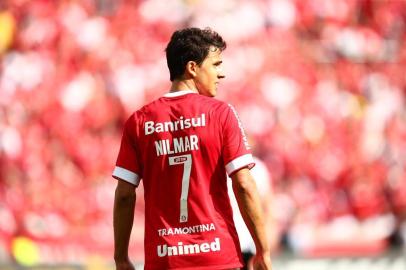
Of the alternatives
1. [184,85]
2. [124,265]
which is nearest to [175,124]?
[184,85]

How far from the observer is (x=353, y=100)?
15.4m

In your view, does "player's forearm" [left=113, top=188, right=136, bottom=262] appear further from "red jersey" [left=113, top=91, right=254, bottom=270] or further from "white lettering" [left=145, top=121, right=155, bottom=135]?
"white lettering" [left=145, top=121, right=155, bottom=135]

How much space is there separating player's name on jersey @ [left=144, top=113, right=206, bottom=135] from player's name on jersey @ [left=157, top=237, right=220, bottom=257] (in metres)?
0.53

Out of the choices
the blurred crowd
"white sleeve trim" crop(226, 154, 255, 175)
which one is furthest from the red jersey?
the blurred crowd

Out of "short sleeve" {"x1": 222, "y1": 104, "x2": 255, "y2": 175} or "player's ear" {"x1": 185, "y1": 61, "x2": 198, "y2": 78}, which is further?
"player's ear" {"x1": 185, "y1": 61, "x2": 198, "y2": 78}

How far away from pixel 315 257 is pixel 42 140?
12.9 ft

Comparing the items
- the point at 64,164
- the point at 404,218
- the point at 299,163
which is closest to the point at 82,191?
the point at 64,164

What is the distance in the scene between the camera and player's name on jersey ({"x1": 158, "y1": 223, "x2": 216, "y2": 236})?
4949 mm

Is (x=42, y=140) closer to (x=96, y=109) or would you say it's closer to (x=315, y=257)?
(x=96, y=109)

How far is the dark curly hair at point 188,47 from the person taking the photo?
16.7 ft

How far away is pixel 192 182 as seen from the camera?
195 inches

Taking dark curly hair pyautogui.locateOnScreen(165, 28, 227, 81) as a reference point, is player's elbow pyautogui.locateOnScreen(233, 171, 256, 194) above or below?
below

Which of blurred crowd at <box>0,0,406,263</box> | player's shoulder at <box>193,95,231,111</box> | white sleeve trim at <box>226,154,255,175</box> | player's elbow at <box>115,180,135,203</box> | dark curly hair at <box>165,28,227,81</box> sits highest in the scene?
blurred crowd at <box>0,0,406,263</box>

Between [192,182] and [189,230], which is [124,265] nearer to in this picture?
[189,230]
